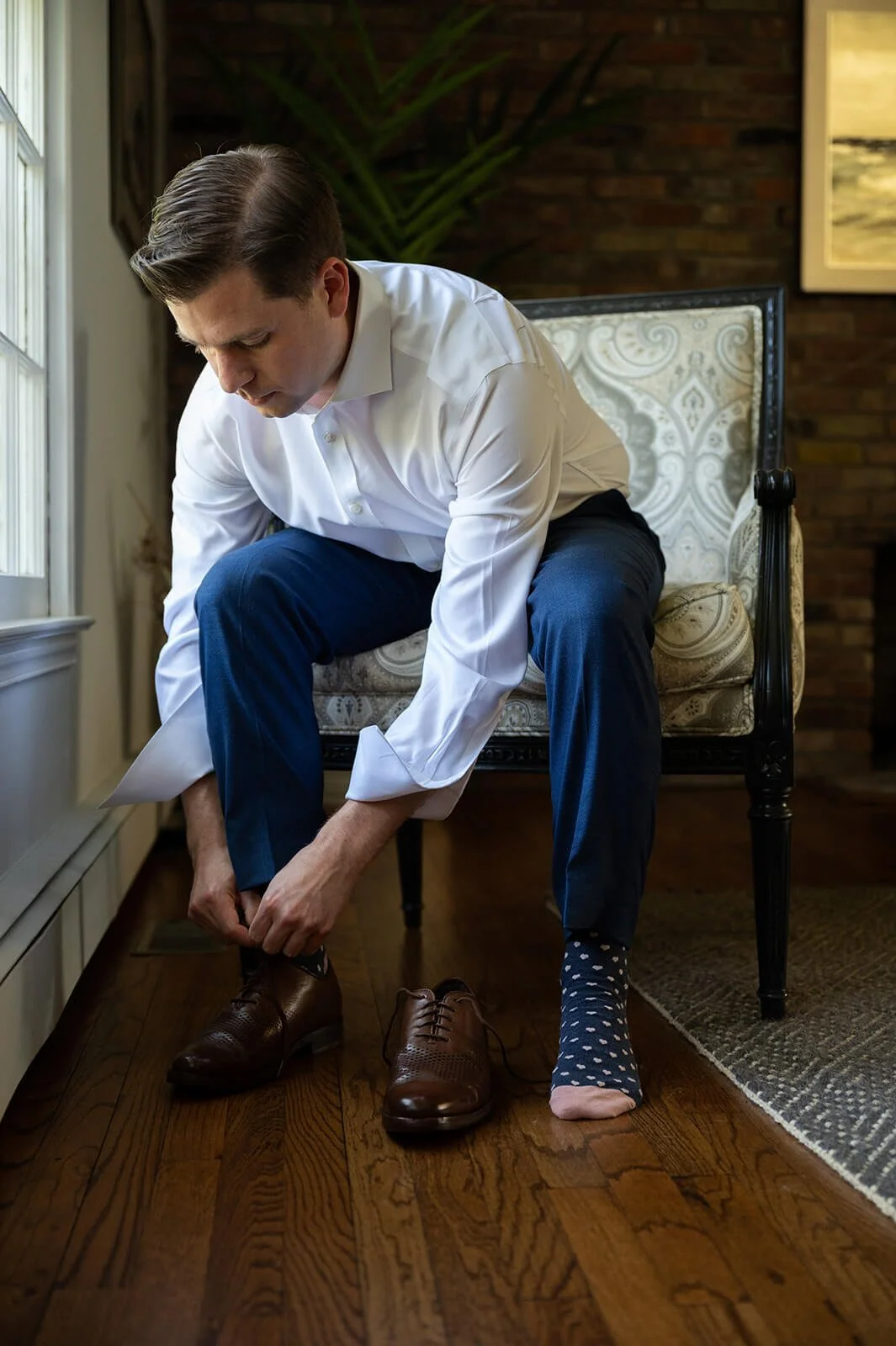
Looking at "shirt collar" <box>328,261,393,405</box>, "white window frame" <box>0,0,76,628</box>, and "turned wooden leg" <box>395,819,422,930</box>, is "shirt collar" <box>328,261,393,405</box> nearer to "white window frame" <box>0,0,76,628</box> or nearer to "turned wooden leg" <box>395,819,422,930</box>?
"white window frame" <box>0,0,76,628</box>

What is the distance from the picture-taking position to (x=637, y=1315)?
85 cm

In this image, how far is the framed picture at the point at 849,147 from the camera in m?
3.64

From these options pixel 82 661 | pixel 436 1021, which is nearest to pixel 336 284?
pixel 436 1021

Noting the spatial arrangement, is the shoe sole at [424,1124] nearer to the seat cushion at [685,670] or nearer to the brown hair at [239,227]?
the seat cushion at [685,670]

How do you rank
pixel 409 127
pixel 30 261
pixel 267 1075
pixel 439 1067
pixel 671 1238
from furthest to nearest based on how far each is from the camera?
pixel 409 127 → pixel 30 261 → pixel 267 1075 → pixel 439 1067 → pixel 671 1238

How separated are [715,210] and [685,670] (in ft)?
8.50

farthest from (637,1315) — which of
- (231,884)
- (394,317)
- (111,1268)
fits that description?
(394,317)

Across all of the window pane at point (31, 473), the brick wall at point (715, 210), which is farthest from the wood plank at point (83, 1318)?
the brick wall at point (715, 210)

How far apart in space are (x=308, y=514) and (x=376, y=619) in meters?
0.15

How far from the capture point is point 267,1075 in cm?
130

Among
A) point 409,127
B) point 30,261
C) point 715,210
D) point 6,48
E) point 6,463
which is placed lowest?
point 6,463

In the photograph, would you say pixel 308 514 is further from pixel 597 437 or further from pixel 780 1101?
pixel 780 1101

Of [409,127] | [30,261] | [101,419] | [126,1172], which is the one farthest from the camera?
[409,127]

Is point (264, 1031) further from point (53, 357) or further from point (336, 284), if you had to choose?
point (53, 357)
